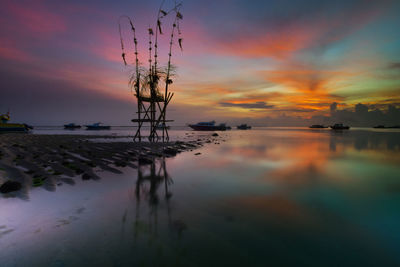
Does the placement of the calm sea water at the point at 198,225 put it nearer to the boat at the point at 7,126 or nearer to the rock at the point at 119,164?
the rock at the point at 119,164

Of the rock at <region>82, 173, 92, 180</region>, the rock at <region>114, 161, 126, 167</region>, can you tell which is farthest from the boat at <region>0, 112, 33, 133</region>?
the rock at <region>82, 173, 92, 180</region>

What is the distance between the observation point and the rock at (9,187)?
596 cm

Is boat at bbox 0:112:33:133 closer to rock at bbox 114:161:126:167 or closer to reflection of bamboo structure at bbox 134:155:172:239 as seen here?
rock at bbox 114:161:126:167

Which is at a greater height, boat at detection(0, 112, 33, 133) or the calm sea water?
boat at detection(0, 112, 33, 133)

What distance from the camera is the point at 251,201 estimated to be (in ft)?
20.7

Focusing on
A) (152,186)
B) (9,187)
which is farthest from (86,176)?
(152,186)

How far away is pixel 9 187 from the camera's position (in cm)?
611

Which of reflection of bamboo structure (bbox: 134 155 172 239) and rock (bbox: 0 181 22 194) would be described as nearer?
reflection of bamboo structure (bbox: 134 155 172 239)

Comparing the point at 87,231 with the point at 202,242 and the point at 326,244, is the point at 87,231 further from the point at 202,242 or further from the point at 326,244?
the point at 326,244

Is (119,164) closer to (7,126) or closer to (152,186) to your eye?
(152,186)

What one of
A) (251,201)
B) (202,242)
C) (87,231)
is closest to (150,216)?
(87,231)

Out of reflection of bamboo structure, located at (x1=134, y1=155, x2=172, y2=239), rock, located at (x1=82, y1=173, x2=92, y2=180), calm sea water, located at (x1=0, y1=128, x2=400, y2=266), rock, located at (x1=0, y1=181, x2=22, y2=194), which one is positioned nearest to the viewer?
calm sea water, located at (x1=0, y1=128, x2=400, y2=266)

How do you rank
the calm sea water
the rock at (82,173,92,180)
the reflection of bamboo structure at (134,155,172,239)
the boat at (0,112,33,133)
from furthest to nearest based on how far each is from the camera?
1. the boat at (0,112,33,133)
2. the rock at (82,173,92,180)
3. the reflection of bamboo structure at (134,155,172,239)
4. the calm sea water

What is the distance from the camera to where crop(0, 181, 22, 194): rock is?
5.96m
